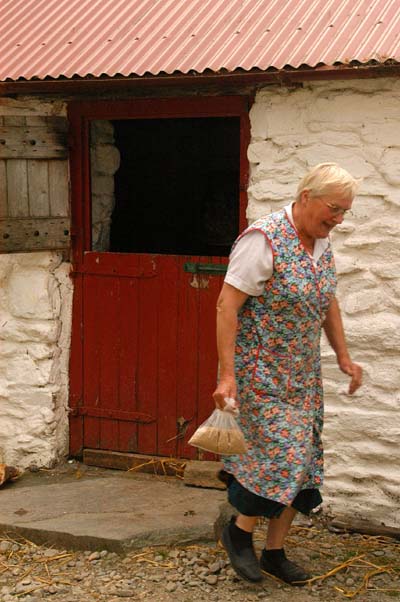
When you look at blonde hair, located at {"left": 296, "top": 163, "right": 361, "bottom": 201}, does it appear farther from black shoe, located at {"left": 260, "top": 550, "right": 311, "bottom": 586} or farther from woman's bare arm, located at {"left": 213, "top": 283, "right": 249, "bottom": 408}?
black shoe, located at {"left": 260, "top": 550, "right": 311, "bottom": 586}

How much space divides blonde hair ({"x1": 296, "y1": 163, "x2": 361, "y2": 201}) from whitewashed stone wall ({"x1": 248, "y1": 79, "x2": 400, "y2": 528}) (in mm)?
1013

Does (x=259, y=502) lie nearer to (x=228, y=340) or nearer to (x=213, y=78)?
(x=228, y=340)

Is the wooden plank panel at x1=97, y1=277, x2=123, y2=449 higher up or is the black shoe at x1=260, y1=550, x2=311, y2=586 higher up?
the wooden plank panel at x1=97, y1=277, x2=123, y2=449

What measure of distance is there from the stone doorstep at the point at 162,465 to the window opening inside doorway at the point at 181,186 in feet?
6.75

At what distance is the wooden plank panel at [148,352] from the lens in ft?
18.3

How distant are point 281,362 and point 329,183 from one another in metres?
0.75

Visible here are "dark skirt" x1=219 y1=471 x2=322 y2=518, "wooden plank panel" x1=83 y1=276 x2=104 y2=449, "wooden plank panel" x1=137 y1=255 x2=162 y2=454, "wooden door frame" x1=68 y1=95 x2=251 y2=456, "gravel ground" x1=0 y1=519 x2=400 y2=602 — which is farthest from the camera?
"wooden plank panel" x1=83 y1=276 x2=104 y2=449

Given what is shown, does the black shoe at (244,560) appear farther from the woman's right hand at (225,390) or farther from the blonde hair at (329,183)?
the blonde hair at (329,183)

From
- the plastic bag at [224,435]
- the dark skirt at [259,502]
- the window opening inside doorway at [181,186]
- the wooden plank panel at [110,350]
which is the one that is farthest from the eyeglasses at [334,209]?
the window opening inside doorway at [181,186]

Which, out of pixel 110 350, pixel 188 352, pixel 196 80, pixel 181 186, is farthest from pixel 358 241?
pixel 181 186

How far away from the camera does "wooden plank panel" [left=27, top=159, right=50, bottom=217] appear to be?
5484 millimetres

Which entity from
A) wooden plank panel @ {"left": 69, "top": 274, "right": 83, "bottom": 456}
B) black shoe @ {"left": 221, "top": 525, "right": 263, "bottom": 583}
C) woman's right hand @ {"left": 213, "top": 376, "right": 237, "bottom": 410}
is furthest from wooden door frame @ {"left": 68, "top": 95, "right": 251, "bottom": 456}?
black shoe @ {"left": 221, "top": 525, "right": 263, "bottom": 583}

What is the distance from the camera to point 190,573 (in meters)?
4.41

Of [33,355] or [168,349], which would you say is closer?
[168,349]
